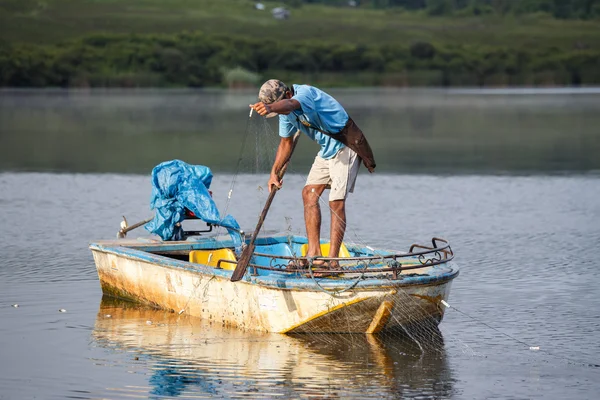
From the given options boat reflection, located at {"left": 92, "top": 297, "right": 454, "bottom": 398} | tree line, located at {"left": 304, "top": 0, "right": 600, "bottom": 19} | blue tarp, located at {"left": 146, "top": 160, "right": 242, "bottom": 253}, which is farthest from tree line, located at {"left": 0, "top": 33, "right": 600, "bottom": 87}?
boat reflection, located at {"left": 92, "top": 297, "right": 454, "bottom": 398}

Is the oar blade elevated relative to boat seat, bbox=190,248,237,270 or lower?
elevated

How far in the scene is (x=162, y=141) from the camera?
3541 cm

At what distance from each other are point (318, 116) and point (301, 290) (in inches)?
59.4

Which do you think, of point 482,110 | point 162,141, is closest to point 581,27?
point 482,110

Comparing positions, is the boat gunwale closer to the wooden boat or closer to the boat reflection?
the wooden boat

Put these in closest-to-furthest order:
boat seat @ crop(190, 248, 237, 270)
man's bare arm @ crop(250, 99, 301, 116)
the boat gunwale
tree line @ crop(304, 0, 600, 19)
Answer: man's bare arm @ crop(250, 99, 301, 116) → the boat gunwale → boat seat @ crop(190, 248, 237, 270) → tree line @ crop(304, 0, 600, 19)

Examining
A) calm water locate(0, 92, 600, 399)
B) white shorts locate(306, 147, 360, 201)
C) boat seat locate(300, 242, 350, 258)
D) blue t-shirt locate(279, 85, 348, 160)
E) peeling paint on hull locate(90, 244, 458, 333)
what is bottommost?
calm water locate(0, 92, 600, 399)

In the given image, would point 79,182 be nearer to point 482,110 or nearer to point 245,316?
point 245,316

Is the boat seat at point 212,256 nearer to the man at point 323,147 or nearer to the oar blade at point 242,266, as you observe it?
the man at point 323,147

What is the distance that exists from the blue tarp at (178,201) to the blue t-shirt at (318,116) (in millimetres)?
2083

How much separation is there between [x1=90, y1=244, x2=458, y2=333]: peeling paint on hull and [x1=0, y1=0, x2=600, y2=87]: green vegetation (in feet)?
251

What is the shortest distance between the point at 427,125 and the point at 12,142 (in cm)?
1396

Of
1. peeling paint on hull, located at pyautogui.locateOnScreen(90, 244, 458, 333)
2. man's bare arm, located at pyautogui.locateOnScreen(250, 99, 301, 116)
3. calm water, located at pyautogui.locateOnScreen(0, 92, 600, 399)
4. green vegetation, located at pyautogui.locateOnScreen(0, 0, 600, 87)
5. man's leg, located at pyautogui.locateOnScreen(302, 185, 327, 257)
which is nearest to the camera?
calm water, located at pyautogui.locateOnScreen(0, 92, 600, 399)

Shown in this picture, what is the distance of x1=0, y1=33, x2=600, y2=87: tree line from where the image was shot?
88.8 meters
